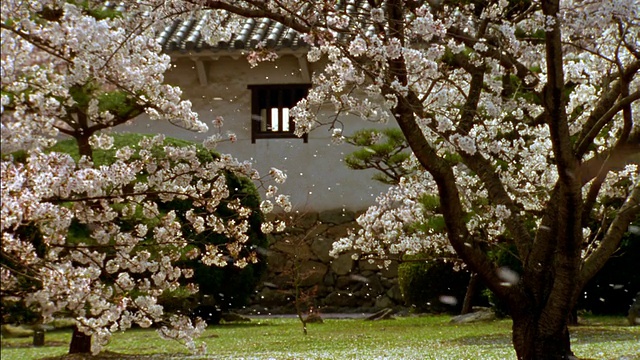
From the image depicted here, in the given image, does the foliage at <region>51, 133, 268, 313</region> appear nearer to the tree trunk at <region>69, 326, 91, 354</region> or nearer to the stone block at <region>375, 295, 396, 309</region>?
the tree trunk at <region>69, 326, 91, 354</region>

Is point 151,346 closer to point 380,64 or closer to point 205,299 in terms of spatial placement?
point 205,299

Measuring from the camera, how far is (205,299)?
1331 centimetres

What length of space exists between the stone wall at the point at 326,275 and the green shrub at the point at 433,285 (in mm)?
2155

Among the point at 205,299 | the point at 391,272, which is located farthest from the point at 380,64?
the point at 391,272

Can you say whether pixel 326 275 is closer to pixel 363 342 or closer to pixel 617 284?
pixel 617 284

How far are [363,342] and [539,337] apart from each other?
3.79 metres

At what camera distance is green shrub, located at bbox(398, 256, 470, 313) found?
46.6ft

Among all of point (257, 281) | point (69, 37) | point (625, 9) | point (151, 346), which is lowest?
point (151, 346)

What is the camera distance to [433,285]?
1435cm

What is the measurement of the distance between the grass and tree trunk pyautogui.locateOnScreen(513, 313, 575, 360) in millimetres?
1150

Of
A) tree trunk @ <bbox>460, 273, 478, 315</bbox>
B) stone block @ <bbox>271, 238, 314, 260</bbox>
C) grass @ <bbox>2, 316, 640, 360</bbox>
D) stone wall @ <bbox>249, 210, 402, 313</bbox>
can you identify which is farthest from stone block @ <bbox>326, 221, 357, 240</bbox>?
tree trunk @ <bbox>460, 273, 478, 315</bbox>

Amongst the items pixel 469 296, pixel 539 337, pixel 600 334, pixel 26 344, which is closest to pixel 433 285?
pixel 469 296

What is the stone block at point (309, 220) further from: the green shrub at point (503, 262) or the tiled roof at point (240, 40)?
the green shrub at point (503, 262)

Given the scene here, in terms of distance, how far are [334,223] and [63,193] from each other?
12555 millimetres
